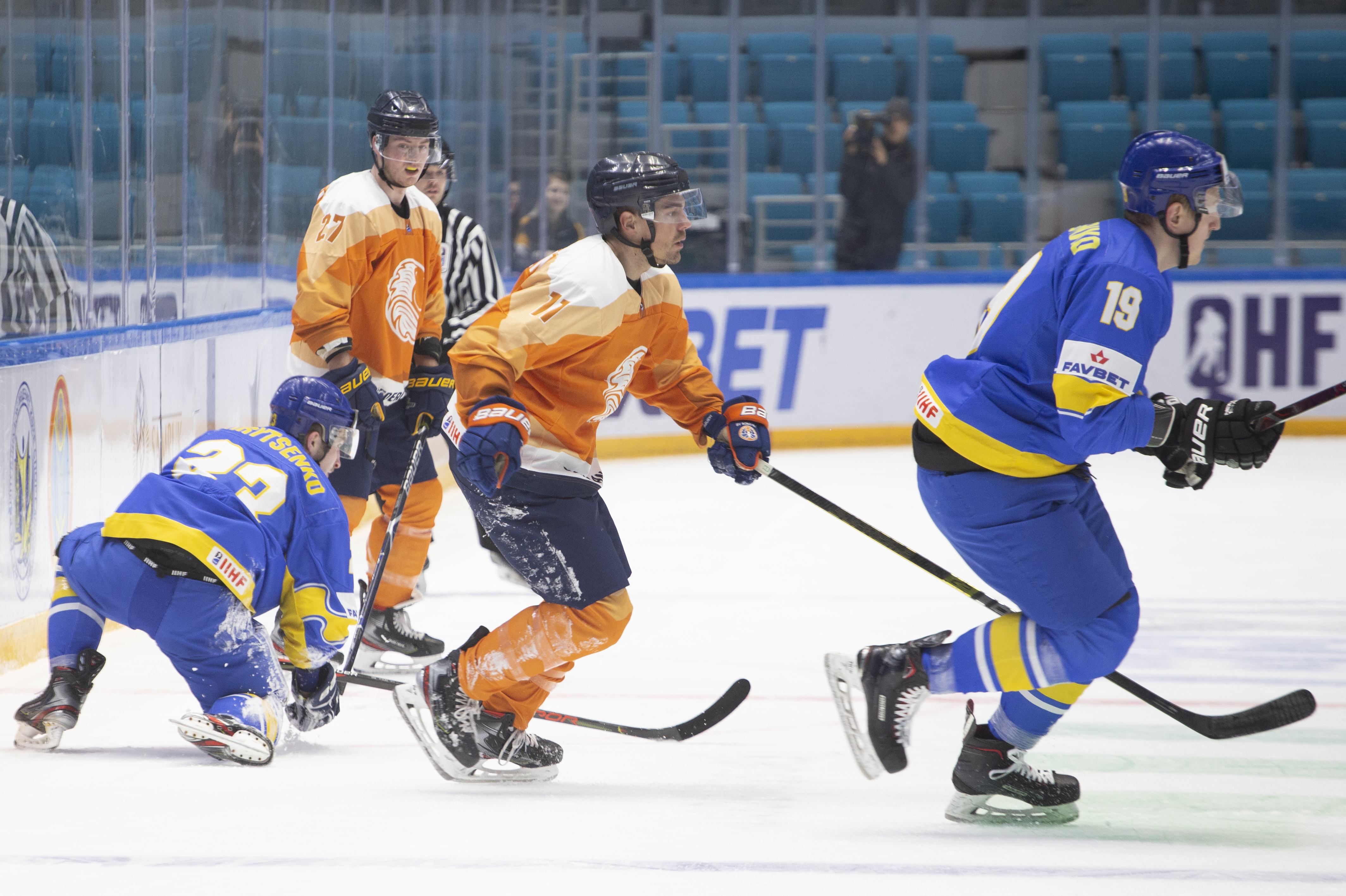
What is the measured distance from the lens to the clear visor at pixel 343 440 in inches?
125

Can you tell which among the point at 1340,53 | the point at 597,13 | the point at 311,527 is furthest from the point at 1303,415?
the point at 311,527

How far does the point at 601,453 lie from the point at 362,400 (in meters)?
4.51

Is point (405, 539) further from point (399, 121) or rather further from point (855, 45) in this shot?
point (855, 45)

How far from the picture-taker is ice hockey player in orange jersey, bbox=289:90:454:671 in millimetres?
3812

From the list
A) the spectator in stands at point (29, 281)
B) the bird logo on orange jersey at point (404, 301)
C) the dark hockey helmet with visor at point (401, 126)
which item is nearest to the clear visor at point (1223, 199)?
the dark hockey helmet with visor at point (401, 126)

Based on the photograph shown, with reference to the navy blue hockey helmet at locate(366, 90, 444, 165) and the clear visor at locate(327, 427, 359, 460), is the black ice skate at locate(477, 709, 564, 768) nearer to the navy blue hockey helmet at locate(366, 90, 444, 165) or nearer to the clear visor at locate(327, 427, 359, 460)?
the clear visor at locate(327, 427, 359, 460)

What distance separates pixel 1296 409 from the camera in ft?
8.73

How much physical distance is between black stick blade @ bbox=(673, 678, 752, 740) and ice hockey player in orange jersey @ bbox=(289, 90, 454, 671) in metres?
1.15

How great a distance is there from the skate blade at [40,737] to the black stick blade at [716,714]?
3.98 ft

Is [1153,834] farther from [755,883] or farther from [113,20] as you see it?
[113,20]

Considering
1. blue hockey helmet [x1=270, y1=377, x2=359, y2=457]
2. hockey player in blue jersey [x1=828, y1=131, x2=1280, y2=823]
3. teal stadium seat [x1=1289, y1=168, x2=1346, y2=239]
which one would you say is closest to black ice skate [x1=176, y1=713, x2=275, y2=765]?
blue hockey helmet [x1=270, y1=377, x2=359, y2=457]

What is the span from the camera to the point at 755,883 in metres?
2.31

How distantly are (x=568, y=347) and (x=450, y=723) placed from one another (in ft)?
2.42

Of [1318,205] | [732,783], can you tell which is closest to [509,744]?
[732,783]
